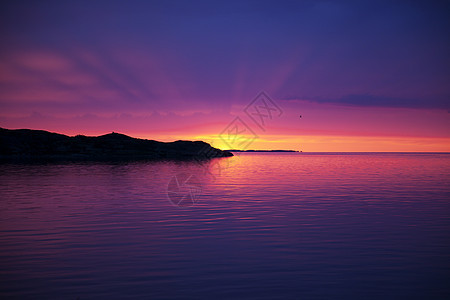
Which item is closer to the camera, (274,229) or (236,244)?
(236,244)

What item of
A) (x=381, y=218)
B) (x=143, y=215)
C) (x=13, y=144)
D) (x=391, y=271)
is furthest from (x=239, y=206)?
(x=13, y=144)

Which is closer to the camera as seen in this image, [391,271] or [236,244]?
[391,271]

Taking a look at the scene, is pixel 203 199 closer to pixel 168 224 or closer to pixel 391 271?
pixel 168 224

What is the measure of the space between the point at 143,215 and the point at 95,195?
37.8 feet

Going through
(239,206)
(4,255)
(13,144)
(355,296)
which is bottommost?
(4,255)

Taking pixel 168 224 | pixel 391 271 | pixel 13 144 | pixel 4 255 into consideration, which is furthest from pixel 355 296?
pixel 13 144

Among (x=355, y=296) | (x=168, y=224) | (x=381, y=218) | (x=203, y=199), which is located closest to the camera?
(x=355, y=296)

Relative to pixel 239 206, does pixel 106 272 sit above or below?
below

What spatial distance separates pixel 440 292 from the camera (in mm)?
9891

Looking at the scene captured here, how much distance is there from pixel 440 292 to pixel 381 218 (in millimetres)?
11276

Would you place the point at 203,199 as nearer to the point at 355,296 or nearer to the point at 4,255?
the point at 4,255

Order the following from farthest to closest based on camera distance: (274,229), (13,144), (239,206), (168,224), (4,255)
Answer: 1. (13,144)
2. (239,206)
3. (168,224)
4. (274,229)
5. (4,255)

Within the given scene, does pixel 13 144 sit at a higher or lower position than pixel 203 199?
higher

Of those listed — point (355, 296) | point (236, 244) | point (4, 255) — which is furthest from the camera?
point (236, 244)
